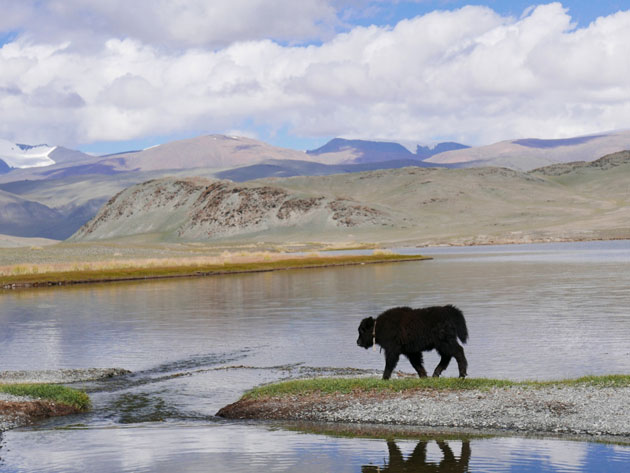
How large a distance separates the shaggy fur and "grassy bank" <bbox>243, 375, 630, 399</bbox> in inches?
17.4

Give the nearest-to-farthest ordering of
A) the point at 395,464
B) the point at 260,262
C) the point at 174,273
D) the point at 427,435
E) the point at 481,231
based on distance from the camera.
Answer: the point at 395,464, the point at 427,435, the point at 174,273, the point at 260,262, the point at 481,231

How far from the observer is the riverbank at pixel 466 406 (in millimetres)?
15625

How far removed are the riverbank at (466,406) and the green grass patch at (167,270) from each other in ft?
185

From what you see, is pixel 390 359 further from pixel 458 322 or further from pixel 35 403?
pixel 35 403

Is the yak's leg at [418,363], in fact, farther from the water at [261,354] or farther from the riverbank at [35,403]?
the riverbank at [35,403]

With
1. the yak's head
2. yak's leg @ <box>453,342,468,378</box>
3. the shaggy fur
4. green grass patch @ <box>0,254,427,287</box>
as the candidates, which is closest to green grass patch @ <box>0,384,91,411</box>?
the yak's head

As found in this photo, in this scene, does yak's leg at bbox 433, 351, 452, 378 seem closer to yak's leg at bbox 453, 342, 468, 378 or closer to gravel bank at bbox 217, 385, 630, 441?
yak's leg at bbox 453, 342, 468, 378

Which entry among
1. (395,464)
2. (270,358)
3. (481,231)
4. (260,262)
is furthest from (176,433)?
(481,231)

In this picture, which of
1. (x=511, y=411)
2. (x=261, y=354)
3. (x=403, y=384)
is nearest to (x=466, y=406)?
(x=511, y=411)

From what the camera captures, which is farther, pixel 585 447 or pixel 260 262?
pixel 260 262

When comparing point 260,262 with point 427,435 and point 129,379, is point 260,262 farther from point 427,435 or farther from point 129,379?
point 427,435

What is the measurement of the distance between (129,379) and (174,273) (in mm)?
56236

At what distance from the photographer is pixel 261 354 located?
95.6 ft

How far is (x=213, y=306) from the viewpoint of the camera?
1905 inches
